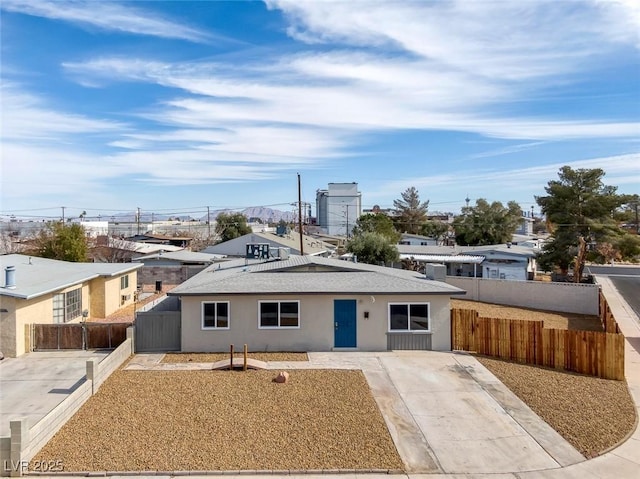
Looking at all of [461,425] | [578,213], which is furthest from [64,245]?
[578,213]

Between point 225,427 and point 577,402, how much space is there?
929cm

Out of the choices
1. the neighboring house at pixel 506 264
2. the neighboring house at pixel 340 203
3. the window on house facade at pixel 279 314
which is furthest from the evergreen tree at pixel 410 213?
the window on house facade at pixel 279 314

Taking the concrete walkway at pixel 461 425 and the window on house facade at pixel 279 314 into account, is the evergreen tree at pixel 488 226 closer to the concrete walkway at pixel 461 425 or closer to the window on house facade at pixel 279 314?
the concrete walkway at pixel 461 425

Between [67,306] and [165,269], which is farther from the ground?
[165,269]

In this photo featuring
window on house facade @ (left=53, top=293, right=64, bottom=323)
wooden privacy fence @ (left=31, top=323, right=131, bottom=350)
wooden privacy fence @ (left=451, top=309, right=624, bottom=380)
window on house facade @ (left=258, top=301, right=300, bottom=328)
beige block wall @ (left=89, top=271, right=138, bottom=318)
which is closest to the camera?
wooden privacy fence @ (left=451, top=309, right=624, bottom=380)

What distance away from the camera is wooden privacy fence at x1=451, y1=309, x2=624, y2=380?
48.5ft

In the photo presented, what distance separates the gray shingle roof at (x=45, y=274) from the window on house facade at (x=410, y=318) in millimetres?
13566

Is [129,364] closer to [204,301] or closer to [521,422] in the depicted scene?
[204,301]

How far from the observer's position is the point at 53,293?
66.3 feet

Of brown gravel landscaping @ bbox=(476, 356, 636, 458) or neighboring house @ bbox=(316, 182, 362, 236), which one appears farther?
neighboring house @ bbox=(316, 182, 362, 236)

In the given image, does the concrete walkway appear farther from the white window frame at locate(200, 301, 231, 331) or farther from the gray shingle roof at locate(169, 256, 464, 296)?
the gray shingle roof at locate(169, 256, 464, 296)

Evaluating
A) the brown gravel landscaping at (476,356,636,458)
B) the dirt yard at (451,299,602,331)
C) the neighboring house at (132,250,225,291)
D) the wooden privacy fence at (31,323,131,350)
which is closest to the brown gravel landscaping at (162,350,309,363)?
the wooden privacy fence at (31,323,131,350)

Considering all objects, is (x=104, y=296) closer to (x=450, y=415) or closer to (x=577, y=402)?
(x=450, y=415)

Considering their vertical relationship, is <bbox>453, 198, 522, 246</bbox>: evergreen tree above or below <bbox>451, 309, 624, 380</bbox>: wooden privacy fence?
above
